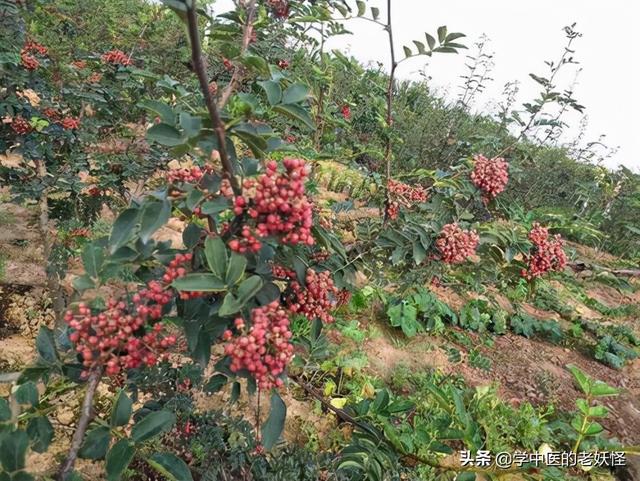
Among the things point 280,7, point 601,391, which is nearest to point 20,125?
point 280,7

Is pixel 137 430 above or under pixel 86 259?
under

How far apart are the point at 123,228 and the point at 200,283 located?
199 mm

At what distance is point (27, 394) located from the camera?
2.97 feet

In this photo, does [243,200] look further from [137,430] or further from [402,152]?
[402,152]

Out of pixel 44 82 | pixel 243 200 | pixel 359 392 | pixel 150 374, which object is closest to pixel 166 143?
pixel 243 200

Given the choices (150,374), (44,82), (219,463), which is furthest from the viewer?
(44,82)

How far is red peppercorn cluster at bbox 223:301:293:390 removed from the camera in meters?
0.86

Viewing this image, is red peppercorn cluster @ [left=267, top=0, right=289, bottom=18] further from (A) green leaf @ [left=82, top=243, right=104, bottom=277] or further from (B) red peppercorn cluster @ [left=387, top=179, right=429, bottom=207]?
(A) green leaf @ [left=82, top=243, right=104, bottom=277]

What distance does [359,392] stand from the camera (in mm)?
3139

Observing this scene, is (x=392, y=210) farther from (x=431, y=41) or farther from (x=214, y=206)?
(x=214, y=206)

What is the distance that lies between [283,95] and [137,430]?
0.81 m

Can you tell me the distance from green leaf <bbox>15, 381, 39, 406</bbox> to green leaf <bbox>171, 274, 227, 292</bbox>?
1.27ft

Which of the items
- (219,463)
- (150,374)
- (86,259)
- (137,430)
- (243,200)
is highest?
(243,200)

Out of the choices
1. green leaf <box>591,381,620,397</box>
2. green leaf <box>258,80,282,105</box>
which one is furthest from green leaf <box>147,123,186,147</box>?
green leaf <box>591,381,620,397</box>
